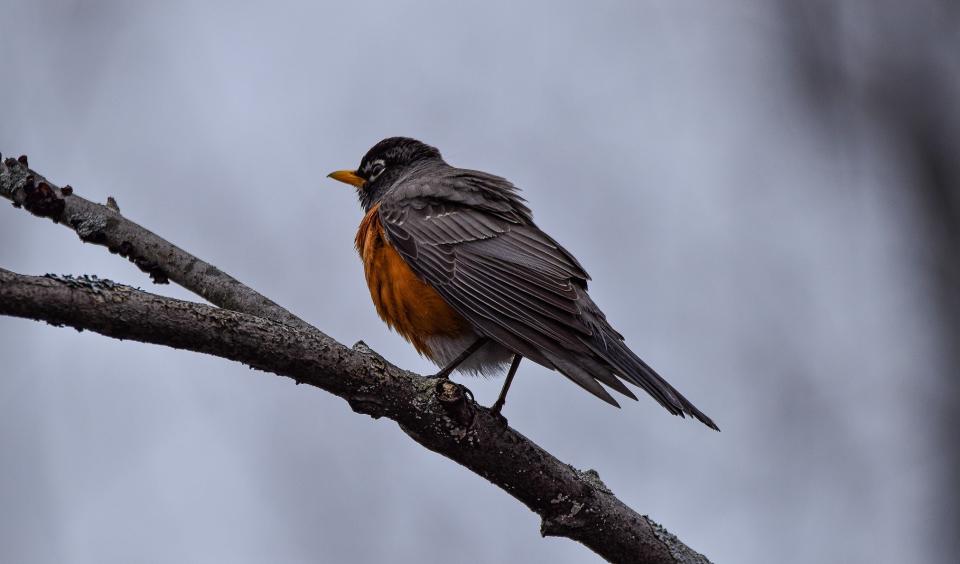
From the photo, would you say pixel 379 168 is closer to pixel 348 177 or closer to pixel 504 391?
pixel 348 177

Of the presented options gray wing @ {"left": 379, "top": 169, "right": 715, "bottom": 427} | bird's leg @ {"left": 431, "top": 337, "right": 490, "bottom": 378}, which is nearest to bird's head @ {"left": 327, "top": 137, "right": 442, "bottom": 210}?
gray wing @ {"left": 379, "top": 169, "right": 715, "bottom": 427}

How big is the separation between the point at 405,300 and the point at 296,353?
1727mm

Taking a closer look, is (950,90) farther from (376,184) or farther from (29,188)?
(376,184)

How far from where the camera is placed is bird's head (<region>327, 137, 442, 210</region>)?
20.8 feet

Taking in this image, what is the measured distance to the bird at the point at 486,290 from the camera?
3.67 m

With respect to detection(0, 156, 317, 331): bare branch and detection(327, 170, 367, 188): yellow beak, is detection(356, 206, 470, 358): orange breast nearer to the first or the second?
detection(0, 156, 317, 331): bare branch

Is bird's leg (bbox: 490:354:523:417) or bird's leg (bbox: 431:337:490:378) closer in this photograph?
bird's leg (bbox: 490:354:523:417)

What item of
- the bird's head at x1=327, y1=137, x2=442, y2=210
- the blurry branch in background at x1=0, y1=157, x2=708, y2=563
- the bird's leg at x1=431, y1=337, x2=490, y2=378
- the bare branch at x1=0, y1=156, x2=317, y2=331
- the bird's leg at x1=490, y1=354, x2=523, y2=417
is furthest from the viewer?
the bird's head at x1=327, y1=137, x2=442, y2=210

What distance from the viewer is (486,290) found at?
418 cm

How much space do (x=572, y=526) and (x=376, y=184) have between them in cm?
373

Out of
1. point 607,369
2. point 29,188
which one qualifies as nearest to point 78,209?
point 29,188

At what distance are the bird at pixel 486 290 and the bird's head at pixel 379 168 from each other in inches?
38.2

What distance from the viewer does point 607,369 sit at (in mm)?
3627

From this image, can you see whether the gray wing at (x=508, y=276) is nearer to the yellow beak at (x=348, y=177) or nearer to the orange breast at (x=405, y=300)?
the orange breast at (x=405, y=300)
